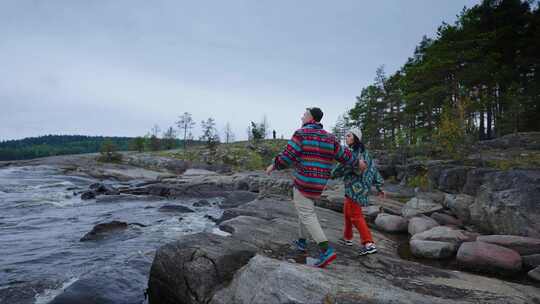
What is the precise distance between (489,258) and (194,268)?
5917 millimetres

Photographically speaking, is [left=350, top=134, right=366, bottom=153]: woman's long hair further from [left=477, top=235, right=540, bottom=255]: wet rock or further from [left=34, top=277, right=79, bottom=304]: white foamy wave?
[left=34, top=277, right=79, bottom=304]: white foamy wave

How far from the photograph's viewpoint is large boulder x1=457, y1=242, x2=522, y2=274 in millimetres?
5684

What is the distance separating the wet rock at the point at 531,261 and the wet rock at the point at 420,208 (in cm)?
423

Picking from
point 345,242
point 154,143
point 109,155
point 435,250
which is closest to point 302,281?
point 345,242

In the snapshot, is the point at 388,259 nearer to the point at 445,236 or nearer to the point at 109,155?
the point at 445,236

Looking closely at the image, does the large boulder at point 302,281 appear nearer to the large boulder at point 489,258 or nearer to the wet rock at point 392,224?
the large boulder at point 489,258

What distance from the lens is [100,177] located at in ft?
134

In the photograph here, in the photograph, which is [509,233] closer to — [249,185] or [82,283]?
[82,283]

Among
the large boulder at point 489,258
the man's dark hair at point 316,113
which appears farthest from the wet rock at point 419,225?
the man's dark hair at point 316,113

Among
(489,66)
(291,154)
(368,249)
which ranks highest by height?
(489,66)

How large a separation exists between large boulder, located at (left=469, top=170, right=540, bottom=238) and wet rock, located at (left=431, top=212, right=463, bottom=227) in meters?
0.54

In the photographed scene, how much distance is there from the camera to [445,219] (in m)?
9.64

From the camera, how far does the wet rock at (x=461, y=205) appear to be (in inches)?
377

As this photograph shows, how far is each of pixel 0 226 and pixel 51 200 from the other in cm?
793
